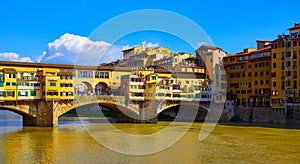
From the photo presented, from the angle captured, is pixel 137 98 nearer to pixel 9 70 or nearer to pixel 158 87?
pixel 158 87

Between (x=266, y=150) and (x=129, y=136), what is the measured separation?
1342 cm

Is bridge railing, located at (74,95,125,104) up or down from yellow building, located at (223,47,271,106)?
down

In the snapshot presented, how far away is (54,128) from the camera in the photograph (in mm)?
40906

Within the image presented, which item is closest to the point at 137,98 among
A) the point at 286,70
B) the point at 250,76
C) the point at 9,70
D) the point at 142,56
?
the point at 9,70

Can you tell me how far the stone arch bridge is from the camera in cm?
4184

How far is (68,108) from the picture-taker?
Answer: 44.8 meters

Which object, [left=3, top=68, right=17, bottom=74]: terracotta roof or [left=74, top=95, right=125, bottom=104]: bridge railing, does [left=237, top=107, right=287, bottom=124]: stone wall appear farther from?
[left=3, top=68, right=17, bottom=74]: terracotta roof

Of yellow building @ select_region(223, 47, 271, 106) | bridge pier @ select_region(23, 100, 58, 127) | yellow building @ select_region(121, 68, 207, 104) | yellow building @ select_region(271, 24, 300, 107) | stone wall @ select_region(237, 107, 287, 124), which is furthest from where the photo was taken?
yellow building @ select_region(223, 47, 271, 106)

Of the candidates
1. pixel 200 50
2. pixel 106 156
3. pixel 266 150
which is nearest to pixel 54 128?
pixel 106 156

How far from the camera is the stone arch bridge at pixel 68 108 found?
4184 cm

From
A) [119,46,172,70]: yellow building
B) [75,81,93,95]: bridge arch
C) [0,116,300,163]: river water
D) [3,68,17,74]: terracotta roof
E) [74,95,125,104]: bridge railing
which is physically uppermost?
[119,46,172,70]: yellow building

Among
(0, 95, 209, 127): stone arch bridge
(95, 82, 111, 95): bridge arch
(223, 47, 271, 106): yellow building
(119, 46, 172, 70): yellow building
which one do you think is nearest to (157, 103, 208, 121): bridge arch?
(0, 95, 209, 127): stone arch bridge

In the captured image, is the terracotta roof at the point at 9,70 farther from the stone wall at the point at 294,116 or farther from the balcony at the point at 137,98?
the stone wall at the point at 294,116

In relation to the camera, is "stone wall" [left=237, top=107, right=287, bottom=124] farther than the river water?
Yes
